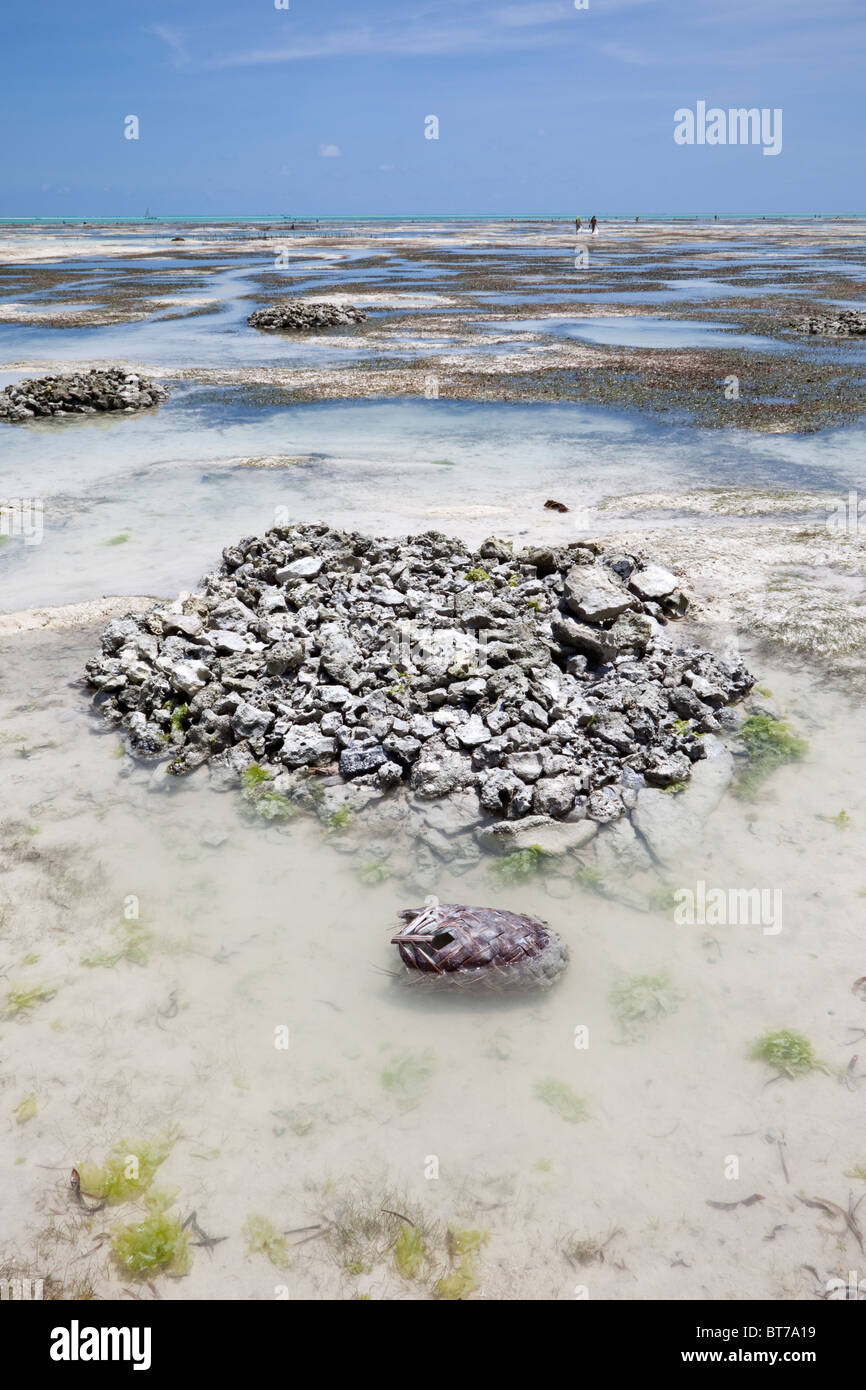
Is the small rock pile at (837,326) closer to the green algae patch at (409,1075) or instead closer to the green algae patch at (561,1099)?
the green algae patch at (561,1099)

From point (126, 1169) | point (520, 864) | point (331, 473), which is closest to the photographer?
point (126, 1169)

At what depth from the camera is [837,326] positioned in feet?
110

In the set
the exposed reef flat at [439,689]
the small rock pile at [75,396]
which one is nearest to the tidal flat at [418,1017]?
the exposed reef flat at [439,689]

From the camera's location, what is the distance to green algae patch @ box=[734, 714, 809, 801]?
709 cm

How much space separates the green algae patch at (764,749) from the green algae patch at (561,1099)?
334cm

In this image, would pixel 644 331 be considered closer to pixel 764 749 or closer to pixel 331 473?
pixel 331 473

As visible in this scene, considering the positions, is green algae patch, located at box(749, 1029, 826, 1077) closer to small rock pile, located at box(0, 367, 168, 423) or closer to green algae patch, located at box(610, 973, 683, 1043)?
green algae patch, located at box(610, 973, 683, 1043)

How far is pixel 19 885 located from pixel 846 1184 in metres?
5.71

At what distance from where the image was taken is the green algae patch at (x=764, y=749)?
7093 mm

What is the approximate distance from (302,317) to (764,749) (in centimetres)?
3472

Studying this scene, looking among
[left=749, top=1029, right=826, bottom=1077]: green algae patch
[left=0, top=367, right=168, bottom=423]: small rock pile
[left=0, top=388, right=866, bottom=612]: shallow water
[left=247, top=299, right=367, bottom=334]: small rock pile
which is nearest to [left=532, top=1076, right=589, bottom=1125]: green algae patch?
[left=749, top=1029, right=826, bottom=1077]: green algae patch

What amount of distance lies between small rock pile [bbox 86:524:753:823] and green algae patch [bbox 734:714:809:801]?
0.33 m

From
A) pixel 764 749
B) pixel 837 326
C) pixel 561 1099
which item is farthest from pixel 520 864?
pixel 837 326
